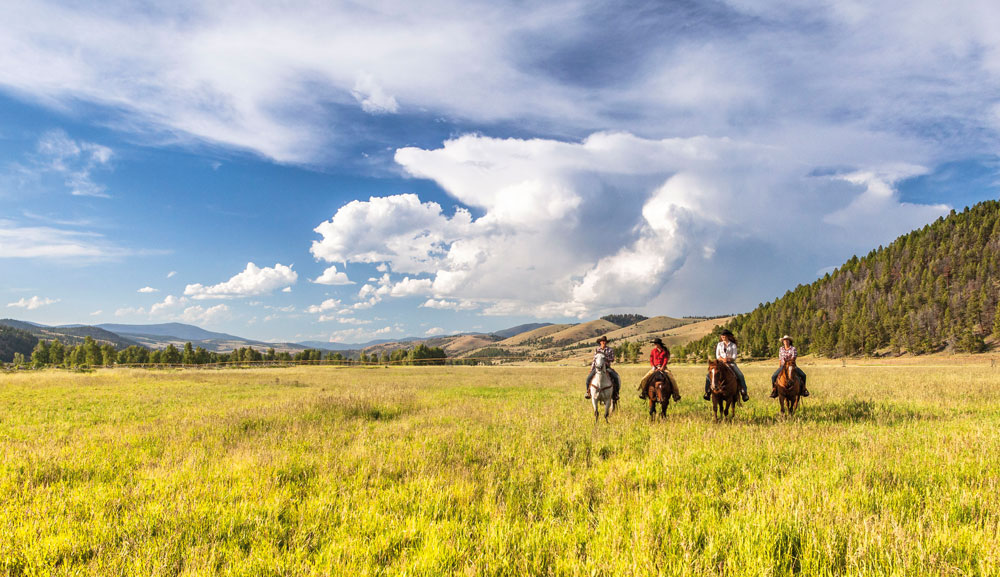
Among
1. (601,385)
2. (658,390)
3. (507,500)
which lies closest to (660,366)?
(658,390)

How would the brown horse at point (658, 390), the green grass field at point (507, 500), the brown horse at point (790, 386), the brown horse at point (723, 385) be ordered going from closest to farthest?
1. the green grass field at point (507, 500)
2. the brown horse at point (723, 385)
3. the brown horse at point (658, 390)
4. the brown horse at point (790, 386)

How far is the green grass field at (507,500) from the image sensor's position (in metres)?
4.07

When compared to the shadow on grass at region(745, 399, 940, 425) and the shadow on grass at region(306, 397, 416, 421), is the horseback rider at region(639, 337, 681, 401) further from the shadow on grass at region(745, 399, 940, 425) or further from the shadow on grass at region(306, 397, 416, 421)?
the shadow on grass at region(306, 397, 416, 421)

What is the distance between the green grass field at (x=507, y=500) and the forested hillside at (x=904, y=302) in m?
121

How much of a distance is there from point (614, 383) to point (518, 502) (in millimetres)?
8659

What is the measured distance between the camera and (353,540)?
4496 mm

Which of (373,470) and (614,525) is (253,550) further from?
(614,525)

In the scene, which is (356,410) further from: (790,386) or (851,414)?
(851,414)

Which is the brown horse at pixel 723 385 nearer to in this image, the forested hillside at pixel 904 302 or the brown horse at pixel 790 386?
the brown horse at pixel 790 386

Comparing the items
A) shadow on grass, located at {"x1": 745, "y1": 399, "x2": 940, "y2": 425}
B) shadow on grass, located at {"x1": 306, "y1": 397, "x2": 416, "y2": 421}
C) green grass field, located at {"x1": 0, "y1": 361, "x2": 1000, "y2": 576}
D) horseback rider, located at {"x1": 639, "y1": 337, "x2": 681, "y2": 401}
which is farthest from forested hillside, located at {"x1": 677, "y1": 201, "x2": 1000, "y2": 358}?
green grass field, located at {"x1": 0, "y1": 361, "x2": 1000, "y2": 576}

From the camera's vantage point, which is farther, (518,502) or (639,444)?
(639,444)

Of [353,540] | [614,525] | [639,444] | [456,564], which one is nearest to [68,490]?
[353,540]

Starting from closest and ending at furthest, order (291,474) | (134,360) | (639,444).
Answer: (291,474) < (639,444) < (134,360)

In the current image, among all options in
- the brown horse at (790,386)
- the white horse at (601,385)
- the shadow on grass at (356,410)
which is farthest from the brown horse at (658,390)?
the shadow on grass at (356,410)
